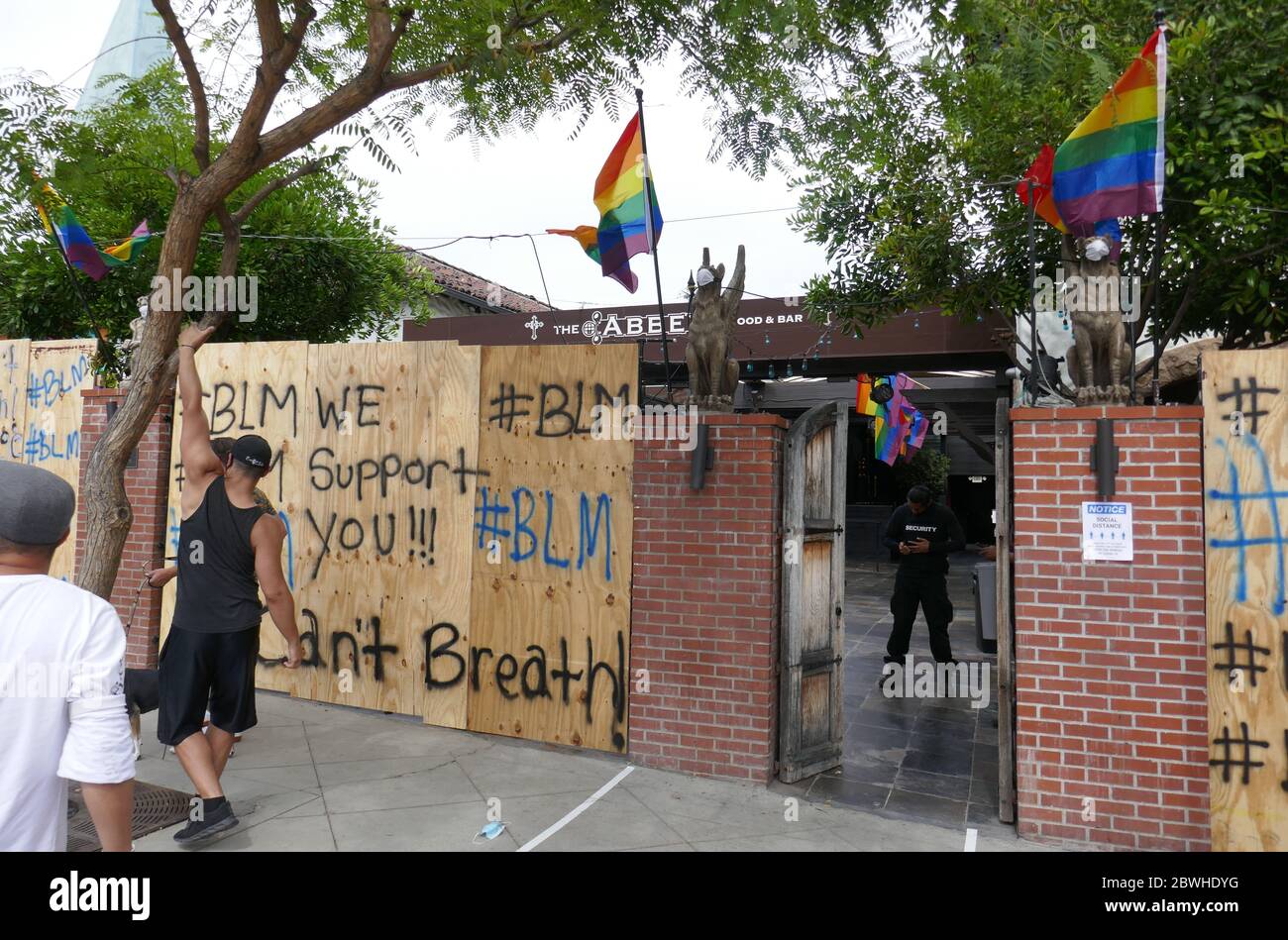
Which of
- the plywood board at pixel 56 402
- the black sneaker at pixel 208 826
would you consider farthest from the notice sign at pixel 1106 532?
the plywood board at pixel 56 402

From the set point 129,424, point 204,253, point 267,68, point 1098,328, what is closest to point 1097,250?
point 1098,328

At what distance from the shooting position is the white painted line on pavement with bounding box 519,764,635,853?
14.0 feet

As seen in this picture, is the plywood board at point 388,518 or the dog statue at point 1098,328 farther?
the plywood board at point 388,518

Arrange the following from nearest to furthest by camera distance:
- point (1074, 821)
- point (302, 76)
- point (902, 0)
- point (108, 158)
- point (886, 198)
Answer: point (1074, 821)
point (902, 0)
point (302, 76)
point (108, 158)
point (886, 198)

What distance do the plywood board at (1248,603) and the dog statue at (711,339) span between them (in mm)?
2745

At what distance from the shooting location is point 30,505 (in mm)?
2053

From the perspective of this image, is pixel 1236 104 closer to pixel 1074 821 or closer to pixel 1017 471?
pixel 1017 471

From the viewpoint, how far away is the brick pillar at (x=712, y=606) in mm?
5172

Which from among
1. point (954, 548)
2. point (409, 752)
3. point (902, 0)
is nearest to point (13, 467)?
point (409, 752)

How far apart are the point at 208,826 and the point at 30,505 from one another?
2822 mm

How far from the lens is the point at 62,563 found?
306 inches

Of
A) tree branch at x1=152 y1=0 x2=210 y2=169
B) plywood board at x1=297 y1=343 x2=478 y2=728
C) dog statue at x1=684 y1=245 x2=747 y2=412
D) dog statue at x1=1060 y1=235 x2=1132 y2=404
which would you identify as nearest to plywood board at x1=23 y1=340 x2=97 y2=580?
plywood board at x1=297 y1=343 x2=478 y2=728

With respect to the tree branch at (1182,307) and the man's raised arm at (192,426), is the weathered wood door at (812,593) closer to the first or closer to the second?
the tree branch at (1182,307)

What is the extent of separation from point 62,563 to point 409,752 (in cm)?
461
